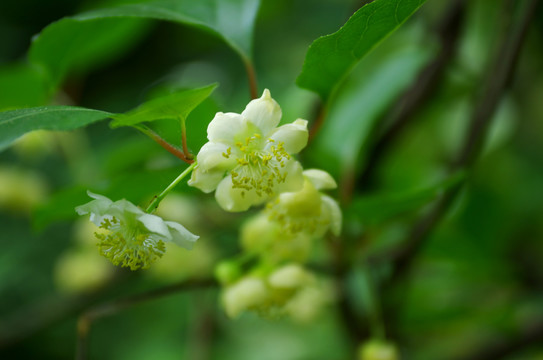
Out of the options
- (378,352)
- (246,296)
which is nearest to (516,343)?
(378,352)

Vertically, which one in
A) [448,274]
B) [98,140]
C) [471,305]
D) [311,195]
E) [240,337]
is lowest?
[311,195]

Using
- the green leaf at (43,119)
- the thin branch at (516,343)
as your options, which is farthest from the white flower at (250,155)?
the thin branch at (516,343)

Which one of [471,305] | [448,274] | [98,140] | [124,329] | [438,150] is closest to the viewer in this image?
[471,305]

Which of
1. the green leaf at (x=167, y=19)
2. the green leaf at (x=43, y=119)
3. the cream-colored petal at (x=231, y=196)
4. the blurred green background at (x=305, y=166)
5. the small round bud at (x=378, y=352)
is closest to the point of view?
the green leaf at (x=43, y=119)

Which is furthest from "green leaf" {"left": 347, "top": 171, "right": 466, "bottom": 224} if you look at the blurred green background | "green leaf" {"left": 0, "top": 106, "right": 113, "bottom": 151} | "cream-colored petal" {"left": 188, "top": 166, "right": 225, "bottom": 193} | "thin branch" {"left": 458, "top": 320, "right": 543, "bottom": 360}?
"thin branch" {"left": 458, "top": 320, "right": 543, "bottom": 360}

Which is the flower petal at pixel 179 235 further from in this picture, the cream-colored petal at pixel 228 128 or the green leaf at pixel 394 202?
the green leaf at pixel 394 202

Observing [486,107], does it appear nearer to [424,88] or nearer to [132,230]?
[424,88]

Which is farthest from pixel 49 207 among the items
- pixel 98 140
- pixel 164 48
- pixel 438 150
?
pixel 164 48

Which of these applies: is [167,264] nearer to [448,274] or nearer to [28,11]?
[448,274]
